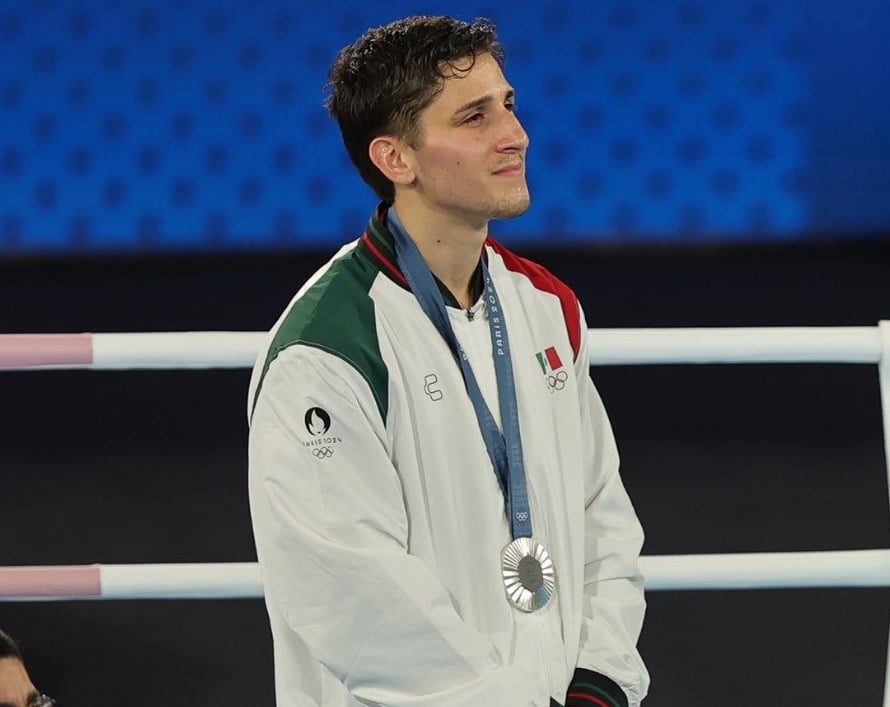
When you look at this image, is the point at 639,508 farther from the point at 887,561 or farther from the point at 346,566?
the point at 346,566

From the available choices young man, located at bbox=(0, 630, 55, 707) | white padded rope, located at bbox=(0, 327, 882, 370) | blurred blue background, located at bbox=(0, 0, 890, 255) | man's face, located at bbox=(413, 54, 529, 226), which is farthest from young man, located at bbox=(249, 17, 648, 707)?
blurred blue background, located at bbox=(0, 0, 890, 255)

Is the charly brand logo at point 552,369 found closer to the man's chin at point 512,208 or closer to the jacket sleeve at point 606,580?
the jacket sleeve at point 606,580

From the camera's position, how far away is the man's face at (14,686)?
191cm

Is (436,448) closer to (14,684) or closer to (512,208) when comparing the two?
(512,208)

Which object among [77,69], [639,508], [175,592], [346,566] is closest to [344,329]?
[346,566]

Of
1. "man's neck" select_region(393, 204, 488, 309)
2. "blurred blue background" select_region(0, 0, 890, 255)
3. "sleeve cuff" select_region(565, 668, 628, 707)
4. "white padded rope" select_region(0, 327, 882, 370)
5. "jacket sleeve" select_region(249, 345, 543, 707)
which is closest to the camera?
"jacket sleeve" select_region(249, 345, 543, 707)

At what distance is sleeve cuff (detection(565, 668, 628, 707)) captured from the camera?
5.53ft

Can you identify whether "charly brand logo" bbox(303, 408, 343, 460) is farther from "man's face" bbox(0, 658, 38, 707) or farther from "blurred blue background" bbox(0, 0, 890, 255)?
"blurred blue background" bbox(0, 0, 890, 255)

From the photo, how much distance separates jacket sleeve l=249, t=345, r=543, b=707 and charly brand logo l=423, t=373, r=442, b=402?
0.27 feet

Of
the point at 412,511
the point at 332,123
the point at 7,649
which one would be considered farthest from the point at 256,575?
the point at 332,123

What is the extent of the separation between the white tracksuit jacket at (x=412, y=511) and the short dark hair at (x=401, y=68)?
133 mm

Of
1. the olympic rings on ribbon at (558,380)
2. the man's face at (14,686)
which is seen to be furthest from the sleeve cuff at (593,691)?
the man's face at (14,686)

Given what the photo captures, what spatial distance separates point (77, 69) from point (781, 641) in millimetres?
3797

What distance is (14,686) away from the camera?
6.33 feet
